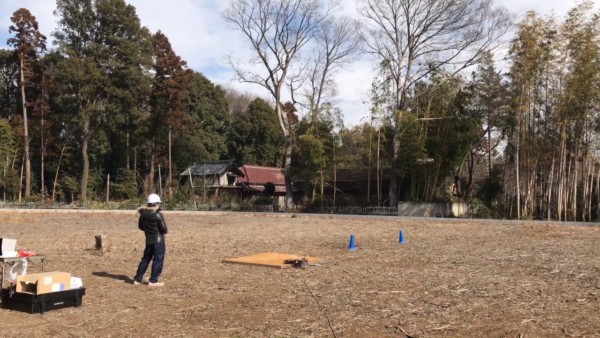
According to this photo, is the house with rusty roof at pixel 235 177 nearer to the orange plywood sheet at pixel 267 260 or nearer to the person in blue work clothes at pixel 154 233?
the orange plywood sheet at pixel 267 260

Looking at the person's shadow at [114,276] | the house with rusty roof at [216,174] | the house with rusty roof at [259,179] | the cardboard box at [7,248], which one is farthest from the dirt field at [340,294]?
the house with rusty roof at [259,179]

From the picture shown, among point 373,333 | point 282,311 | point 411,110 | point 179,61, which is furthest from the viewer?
point 179,61

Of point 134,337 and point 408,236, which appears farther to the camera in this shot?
point 408,236

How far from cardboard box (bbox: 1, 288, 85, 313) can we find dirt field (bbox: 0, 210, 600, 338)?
0.08m

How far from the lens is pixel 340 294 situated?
6043 mm

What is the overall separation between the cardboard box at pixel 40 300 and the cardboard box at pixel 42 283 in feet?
0.16

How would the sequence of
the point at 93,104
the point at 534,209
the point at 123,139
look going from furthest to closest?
the point at 123,139 < the point at 93,104 < the point at 534,209

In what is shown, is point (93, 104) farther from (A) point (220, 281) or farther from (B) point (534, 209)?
(A) point (220, 281)

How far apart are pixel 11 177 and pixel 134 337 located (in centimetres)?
3269

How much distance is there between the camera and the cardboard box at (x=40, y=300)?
5246mm

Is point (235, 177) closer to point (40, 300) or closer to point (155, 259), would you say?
point (155, 259)

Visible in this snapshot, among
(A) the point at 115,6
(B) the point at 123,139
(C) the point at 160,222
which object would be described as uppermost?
(A) the point at 115,6

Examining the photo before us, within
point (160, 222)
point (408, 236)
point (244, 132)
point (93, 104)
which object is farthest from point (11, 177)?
point (160, 222)

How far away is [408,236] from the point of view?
13820 mm
